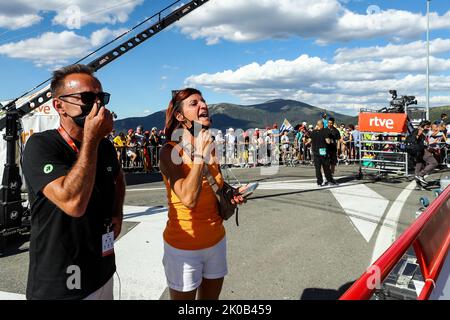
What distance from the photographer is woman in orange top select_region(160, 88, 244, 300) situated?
2.38m

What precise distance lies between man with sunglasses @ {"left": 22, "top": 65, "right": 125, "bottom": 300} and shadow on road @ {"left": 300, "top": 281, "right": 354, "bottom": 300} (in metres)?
2.40

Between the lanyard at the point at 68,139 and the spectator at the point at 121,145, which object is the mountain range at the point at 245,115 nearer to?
the spectator at the point at 121,145

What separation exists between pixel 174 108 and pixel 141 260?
3042 millimetres

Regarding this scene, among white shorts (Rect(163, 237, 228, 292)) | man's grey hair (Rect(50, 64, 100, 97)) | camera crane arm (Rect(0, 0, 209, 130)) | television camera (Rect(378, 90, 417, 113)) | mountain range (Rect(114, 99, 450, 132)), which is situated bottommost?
white shorts (Rect(163, 237, 228, 292))

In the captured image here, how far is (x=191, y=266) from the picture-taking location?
2.42 m

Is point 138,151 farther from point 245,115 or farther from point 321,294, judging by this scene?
point 245,115

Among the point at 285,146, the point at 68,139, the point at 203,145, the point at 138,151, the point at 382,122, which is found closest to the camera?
the point at 68,139

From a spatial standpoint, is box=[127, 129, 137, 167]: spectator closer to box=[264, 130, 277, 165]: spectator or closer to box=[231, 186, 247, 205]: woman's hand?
box=[264, 130, 277, 165]: spectator

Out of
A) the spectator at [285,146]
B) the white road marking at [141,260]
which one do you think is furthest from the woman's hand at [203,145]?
the spectator at [285,146]

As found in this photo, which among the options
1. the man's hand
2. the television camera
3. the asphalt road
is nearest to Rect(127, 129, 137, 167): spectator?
the asphalt road

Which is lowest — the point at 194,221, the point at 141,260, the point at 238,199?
the point at 141,260

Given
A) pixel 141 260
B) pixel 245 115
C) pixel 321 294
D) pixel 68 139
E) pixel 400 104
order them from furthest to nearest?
pixel 245 115 < pixel 400 104 < pixel 141 260 < pixel 321 294 < pixel 68 139

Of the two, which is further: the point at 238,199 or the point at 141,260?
the point at 141,260

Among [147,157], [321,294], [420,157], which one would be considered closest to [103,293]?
[321,294]
